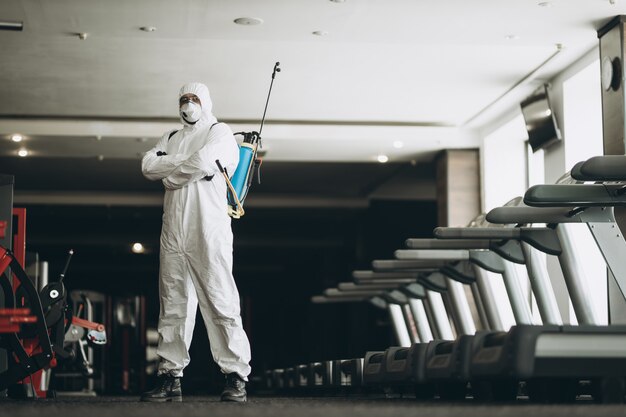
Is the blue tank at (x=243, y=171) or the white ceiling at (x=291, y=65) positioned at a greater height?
the white ceiling at (x=291, y=65)

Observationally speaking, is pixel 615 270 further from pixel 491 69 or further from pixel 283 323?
pixel 283 323

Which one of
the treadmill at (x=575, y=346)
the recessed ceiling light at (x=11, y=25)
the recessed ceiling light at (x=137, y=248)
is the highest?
the recessed ceiling light at (x=11, y=25)

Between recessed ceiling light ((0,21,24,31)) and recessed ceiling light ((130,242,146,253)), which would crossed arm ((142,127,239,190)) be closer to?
recessed ceiling light ((0,21,24,31))

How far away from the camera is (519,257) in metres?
6.30

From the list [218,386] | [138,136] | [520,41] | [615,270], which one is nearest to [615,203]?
[615,270]

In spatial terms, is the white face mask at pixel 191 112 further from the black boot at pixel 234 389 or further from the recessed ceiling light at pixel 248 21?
the recessed ceiling light at pixel 248 21

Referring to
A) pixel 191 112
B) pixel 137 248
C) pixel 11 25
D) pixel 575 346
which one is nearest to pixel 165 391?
pixel 191 112

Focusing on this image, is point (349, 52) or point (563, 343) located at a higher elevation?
point (349, 52)

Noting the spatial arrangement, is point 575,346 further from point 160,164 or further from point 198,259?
point 160,164

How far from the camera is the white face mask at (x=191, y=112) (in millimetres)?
5172

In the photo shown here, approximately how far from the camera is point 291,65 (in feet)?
27.0

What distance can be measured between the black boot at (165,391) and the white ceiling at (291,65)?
2.72 meters

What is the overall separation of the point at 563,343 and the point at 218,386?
13548mm

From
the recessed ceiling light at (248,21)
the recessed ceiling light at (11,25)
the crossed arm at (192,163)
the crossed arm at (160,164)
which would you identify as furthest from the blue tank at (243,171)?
the recessed ceiling light at (11,25)
